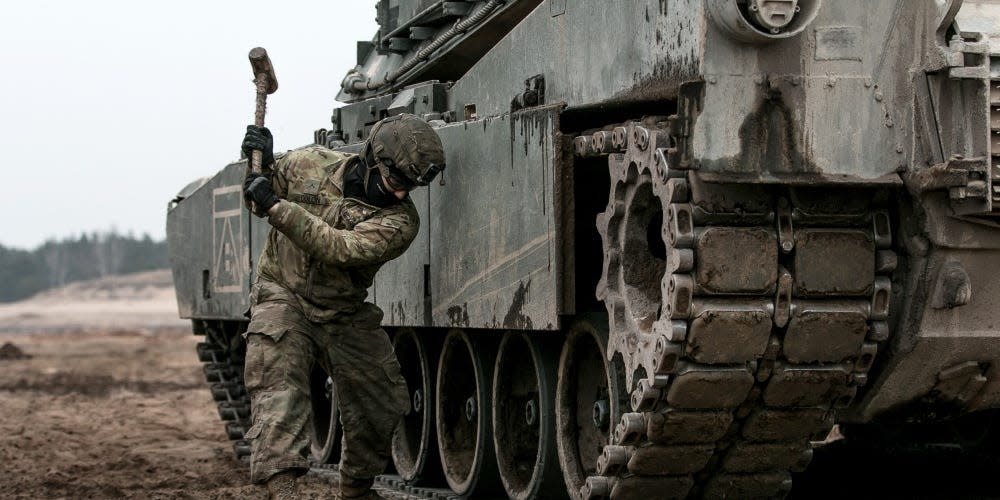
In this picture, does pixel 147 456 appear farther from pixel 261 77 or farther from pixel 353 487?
pixel 261 77

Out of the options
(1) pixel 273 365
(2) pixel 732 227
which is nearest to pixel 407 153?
(1) pixel 273 365

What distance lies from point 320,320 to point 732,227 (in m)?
2.50

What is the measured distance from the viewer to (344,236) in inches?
335

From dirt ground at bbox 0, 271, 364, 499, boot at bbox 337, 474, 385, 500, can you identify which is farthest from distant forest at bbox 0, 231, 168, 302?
boot at bbox 337, 474, 385, 500

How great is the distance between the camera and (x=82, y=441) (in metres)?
14.3

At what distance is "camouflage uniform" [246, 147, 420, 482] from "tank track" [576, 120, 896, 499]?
1.33 metres

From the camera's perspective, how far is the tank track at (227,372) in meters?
13.4

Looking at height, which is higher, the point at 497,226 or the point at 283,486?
the point at 497,226

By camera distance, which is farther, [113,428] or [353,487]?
[113,428]

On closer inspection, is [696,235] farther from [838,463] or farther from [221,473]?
[221,473]

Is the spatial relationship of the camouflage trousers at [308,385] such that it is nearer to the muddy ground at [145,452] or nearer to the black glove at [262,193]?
the black glove at [262,193]

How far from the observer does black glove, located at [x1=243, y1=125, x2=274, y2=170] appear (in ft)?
28.8

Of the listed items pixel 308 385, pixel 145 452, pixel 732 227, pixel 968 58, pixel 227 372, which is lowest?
pixel 145 452

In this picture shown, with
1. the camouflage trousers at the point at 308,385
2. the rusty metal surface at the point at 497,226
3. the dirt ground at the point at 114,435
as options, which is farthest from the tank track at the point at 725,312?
the dirt ground at the point at 114,435
